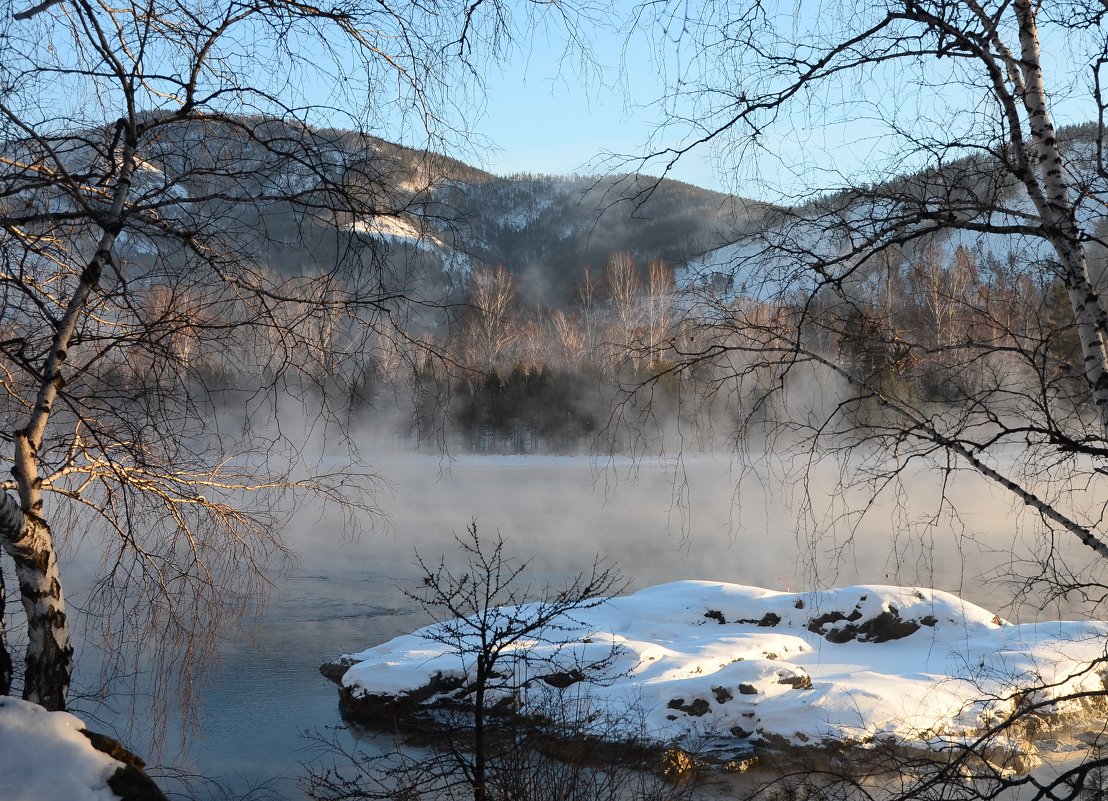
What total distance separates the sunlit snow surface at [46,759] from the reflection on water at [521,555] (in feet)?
9.24

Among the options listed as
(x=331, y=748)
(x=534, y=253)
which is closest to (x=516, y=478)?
(x=331, y=748)

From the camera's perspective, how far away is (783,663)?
12141 millimetres

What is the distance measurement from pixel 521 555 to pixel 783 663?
10.3 metres

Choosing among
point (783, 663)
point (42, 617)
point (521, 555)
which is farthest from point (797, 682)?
point (521, 555)

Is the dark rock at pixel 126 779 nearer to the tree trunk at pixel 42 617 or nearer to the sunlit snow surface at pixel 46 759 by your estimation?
the sunlit snow surface at pixel 46 759

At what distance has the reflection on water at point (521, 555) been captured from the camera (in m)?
11.4

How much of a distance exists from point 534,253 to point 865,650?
95308 millimetres

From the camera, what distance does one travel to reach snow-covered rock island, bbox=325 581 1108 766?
10.9 m

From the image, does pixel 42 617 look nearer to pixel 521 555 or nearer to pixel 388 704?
pixel 388 704

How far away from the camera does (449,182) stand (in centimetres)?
328

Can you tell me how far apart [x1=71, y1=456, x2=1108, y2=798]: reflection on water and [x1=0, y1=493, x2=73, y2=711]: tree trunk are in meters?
2.55

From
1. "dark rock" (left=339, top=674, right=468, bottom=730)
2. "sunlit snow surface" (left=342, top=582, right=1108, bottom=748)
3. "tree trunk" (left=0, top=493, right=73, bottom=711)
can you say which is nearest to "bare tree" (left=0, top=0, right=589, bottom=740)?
"tree trunk" (left=0, top=493, right=73, bottom=711)

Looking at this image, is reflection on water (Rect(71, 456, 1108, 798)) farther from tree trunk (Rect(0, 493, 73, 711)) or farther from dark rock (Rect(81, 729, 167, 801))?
dark rock (Rect(81, 729, 167, 801))

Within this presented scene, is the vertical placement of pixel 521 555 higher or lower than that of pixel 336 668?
higher
